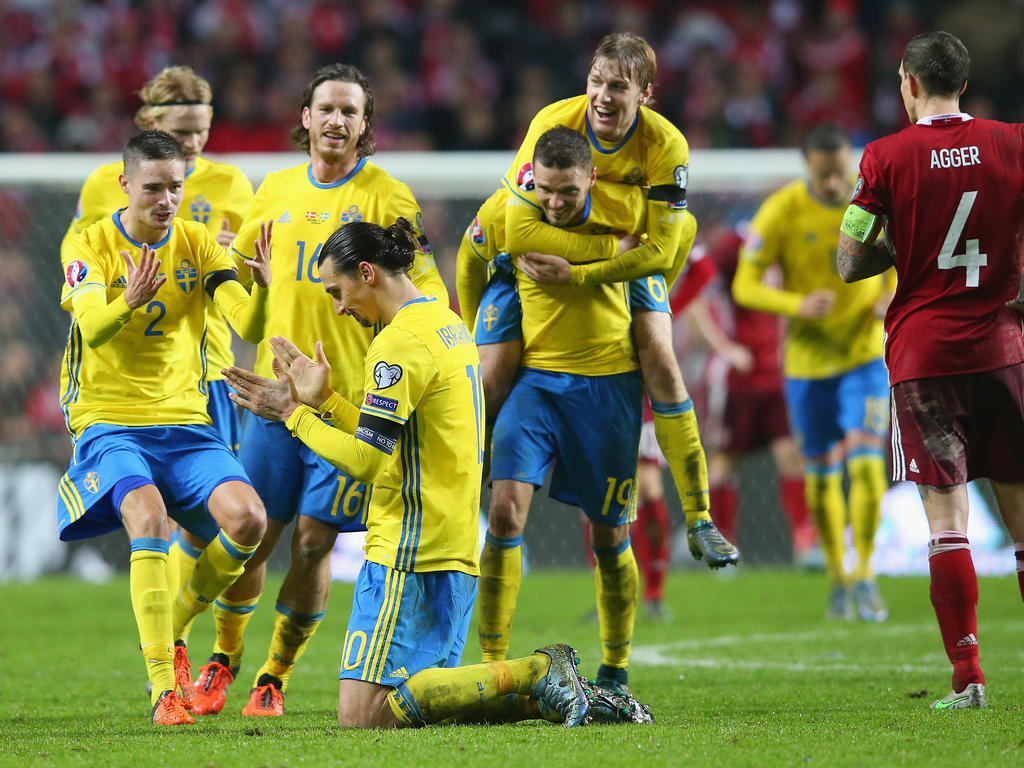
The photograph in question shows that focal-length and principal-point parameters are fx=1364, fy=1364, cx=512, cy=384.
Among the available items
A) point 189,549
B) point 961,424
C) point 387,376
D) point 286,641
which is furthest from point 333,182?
point 961,424

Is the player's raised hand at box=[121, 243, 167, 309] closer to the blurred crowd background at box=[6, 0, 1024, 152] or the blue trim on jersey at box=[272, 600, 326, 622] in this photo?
the blue trim on jersey at box=[272, 600, 326, 622]

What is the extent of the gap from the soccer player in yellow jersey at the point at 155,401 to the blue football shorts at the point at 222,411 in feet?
2.50

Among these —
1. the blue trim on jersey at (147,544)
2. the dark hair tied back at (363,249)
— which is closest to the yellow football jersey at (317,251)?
the dark hair tied back at (363,249)

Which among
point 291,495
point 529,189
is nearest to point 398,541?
point 291,495

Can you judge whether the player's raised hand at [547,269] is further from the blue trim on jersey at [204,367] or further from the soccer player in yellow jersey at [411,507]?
the blue trim on jersey at [204,367]

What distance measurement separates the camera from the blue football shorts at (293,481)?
5.66 m

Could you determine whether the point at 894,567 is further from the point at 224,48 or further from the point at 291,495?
the point at 224,48

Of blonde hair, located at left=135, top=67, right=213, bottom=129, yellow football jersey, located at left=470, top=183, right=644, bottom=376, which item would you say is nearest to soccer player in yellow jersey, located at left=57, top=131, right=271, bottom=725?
yellow football jersey, located at left=470, top=183, right=644, bottom=376

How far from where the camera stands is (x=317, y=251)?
5766mm

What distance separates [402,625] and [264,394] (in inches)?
36.8

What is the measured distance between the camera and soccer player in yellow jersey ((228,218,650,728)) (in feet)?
15.1

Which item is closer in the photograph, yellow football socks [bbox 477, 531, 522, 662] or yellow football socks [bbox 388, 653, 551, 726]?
yellow football socks [bbox 388, 653, 551, 726]

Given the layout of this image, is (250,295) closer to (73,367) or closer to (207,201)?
(73,367)

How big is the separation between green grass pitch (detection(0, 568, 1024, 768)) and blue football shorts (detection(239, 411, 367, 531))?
0.81 m
